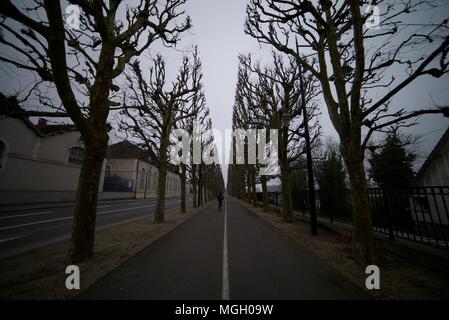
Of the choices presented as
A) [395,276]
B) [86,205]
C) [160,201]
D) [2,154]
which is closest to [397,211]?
[395,276]

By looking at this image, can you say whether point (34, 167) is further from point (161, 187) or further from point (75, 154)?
point (161, 187)

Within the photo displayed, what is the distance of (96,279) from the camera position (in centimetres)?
359

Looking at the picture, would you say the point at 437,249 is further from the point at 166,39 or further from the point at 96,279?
the point at 166,39

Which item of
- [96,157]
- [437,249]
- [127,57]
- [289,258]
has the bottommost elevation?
[289,258]

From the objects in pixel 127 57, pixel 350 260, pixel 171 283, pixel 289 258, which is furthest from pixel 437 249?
pixel 127 57

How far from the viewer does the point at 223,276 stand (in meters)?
3.86

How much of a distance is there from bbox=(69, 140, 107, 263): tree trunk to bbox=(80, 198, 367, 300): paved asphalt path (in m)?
1.19

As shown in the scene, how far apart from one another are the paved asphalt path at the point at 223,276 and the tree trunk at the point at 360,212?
3.30 ft

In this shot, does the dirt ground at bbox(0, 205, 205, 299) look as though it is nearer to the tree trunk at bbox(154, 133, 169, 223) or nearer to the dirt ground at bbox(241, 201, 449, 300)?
the tree trunk at bbox(154, 133, 169, 223)

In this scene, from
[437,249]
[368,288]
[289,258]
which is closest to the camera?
[368,288]

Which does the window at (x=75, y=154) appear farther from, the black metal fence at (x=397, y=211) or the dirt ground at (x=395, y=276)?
the dirt ground at (x=395, y=276)
